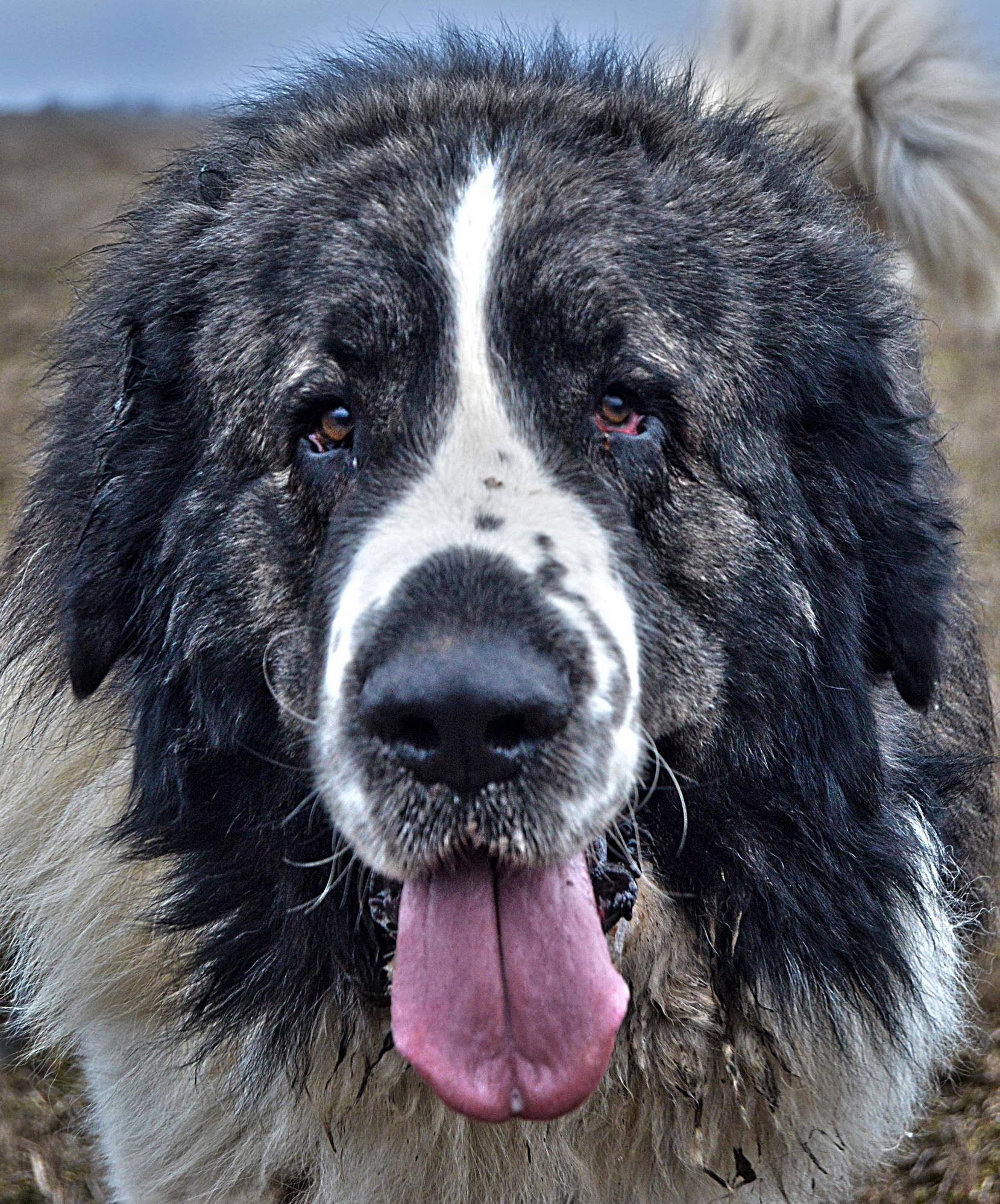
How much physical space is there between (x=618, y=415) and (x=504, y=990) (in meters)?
1.00

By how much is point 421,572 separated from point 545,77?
1353mm

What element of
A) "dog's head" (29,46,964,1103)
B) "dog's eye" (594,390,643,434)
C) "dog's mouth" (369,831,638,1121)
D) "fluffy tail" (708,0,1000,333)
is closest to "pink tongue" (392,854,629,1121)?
"dog's mouth" (369,831,638,1121)

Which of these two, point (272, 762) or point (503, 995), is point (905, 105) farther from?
point (503, 995)

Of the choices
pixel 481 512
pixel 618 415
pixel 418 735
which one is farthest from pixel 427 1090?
pixel 618 415

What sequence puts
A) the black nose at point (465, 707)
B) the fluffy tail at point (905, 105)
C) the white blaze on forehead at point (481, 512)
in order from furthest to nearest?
the fluffy tail at point (905, 105) < the white blaze on forehead at point (481, 512) < the black nose at point (465, 707)

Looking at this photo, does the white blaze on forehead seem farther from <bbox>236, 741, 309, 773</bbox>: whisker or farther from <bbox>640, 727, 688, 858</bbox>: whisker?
<bbox>236, 741, 309, 773</bbox>: whisker

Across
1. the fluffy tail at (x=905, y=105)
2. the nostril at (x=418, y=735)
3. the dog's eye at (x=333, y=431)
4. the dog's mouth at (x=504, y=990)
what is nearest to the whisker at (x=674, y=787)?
the dog's mouth at (x=504, y=990)

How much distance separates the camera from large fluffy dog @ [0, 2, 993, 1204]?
2.17 m

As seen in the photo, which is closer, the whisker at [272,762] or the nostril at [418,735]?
the nostril at [418,735]

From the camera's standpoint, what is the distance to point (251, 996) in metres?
2.68

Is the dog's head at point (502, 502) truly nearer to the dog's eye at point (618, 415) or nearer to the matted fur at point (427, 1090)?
the dog's eye at point (618, 415)

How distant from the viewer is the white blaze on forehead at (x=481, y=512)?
83.0 inches

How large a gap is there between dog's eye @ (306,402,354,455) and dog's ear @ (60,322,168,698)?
1.36 feet

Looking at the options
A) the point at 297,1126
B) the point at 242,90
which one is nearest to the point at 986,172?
the point at 242,90
